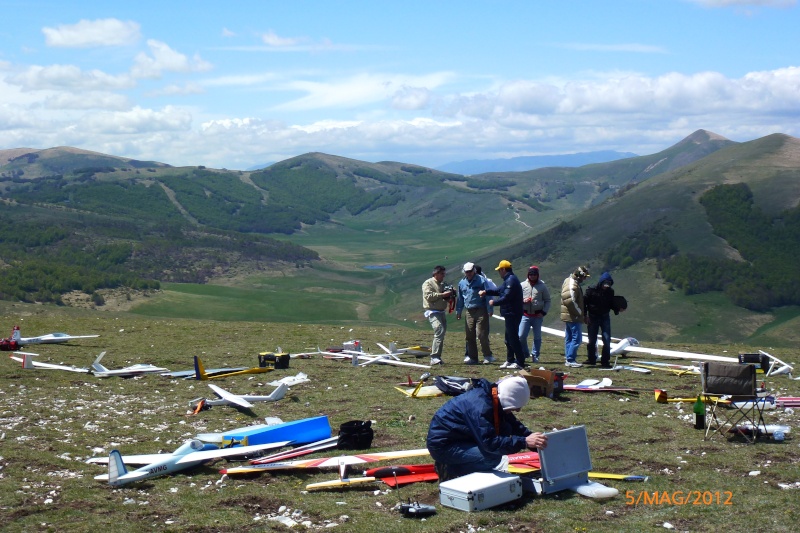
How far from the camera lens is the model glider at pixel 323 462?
1102 cm

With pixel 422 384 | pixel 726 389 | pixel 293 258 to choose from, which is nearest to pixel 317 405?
pixel 422 384

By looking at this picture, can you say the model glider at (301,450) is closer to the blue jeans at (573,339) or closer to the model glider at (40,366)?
the blue jeans at (573,339)

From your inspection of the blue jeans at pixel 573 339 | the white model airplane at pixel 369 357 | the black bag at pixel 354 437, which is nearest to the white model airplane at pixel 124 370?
the white model airplane at pixel 369 357

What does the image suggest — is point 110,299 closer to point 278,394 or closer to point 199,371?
point 199,371

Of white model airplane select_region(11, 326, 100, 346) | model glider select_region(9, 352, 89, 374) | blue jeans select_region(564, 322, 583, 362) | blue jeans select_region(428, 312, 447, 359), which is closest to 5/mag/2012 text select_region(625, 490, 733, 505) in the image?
blue jeans select_region(564, 322, 583, 362)

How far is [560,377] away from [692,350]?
35.4 ft

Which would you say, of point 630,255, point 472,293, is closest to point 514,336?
point 472,293

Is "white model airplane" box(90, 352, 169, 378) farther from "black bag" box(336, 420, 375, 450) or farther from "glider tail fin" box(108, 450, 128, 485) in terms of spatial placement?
"glider tail fin" box(108, 450, 128, 485)

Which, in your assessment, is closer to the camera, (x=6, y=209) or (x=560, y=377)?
(x=560, y=377)

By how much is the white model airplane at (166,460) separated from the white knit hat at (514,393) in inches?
165

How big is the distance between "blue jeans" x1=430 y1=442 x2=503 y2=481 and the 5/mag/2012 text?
167 cm

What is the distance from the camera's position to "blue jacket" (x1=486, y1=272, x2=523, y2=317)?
1973 cm

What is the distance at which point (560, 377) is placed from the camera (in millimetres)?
16297

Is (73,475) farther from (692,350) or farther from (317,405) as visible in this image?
(692,350)
